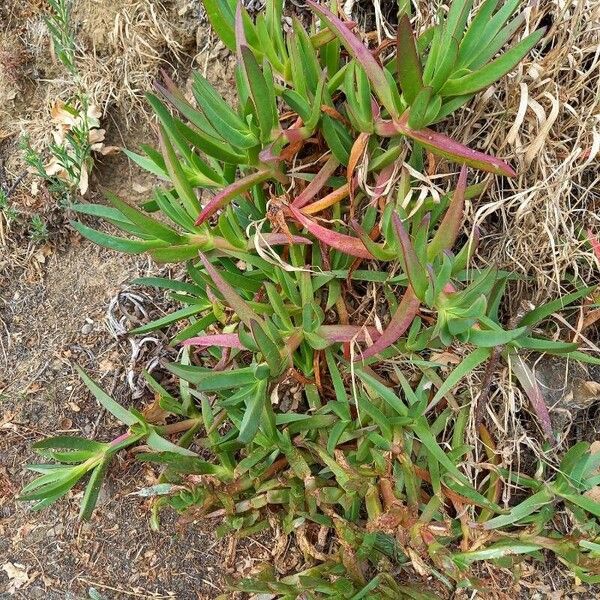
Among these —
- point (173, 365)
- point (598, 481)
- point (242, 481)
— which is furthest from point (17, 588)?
point (598, 481)

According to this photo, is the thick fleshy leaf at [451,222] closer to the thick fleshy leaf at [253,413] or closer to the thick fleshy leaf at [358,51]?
the thick fleshy leaf at [358,51]

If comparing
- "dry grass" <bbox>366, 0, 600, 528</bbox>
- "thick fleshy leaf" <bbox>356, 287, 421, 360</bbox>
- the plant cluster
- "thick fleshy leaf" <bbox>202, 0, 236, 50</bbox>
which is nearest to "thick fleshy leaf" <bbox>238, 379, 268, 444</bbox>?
the plant cluster

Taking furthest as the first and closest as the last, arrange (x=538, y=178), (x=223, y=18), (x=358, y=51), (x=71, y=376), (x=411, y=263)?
(x=71, y=376) → (x=538, y=178) → (x=223, y=18) → (x=358, y=51) → (x=411, y=263)

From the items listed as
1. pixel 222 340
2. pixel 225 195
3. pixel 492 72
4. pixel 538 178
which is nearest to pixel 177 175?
pixel 225 195

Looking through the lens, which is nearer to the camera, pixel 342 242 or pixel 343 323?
pixel 342 242

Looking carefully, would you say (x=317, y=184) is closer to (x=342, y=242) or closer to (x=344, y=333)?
(x=342, y=242)

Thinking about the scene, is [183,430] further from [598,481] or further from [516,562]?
[598,481]

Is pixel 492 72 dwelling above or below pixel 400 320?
above

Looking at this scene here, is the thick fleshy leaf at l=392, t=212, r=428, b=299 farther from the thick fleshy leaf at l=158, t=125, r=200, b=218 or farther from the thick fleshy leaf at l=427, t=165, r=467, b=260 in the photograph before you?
the thick fleshy leaf at l=158, t=125, r=200, b=218
